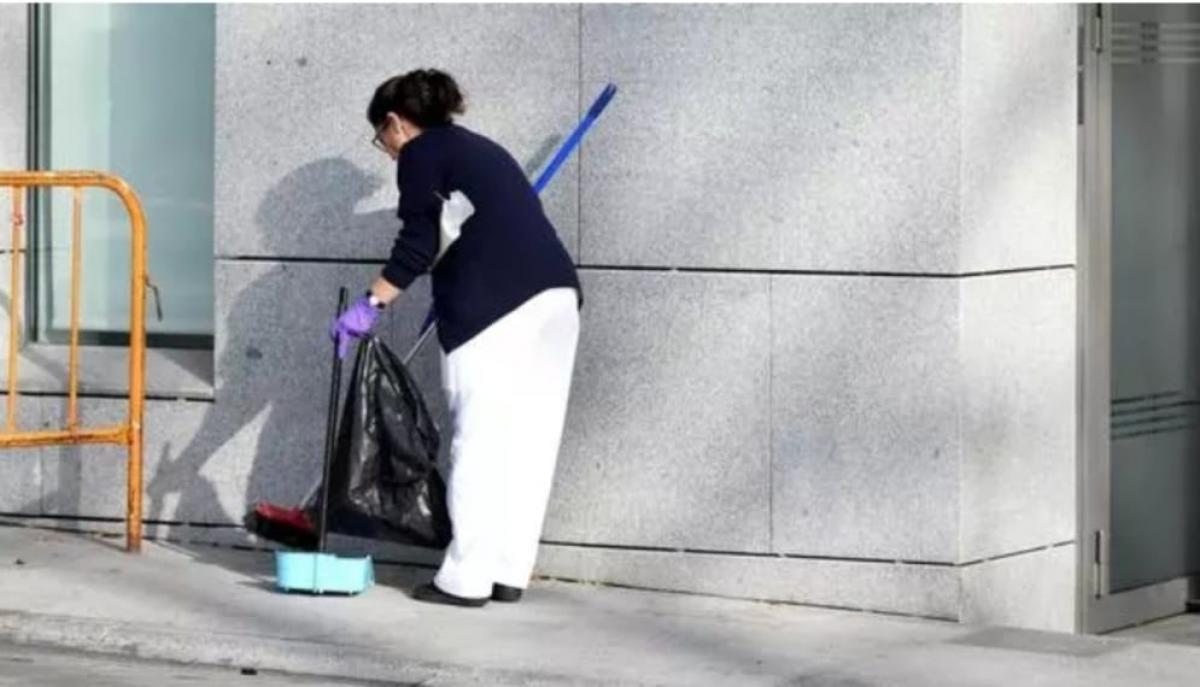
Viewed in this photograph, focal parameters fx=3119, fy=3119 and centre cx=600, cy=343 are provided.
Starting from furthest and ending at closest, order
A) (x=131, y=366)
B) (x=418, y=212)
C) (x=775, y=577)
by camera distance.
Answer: (x=131, y=366) → (x=775, y=577) → (x=418, y=212)

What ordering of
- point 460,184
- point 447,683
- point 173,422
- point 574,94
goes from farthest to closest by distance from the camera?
1. point 173,422
2. point 574,94
3. point 460,184
4. point 447,683

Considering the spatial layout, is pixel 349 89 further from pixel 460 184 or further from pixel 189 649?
pixel 189 649

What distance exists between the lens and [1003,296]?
10.8 m

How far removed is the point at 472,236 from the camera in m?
10.4

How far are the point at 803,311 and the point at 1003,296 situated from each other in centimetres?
70

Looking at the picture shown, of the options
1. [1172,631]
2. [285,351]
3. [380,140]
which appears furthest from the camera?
[1172,631]

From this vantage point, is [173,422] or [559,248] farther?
[173,422]

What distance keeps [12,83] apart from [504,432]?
3158mm

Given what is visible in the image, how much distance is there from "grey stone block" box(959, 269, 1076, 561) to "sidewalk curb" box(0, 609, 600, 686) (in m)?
1.95

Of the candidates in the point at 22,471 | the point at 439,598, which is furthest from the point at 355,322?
the point at 22,471

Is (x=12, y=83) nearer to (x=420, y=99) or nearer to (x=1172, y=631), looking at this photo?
(x=420, y=99)

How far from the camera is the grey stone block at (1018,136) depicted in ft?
34.7

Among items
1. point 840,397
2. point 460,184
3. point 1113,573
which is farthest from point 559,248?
point 1113,573

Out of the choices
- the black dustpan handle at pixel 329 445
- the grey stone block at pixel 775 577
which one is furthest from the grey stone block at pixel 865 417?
the black dustpan handle at pixel 329 445
